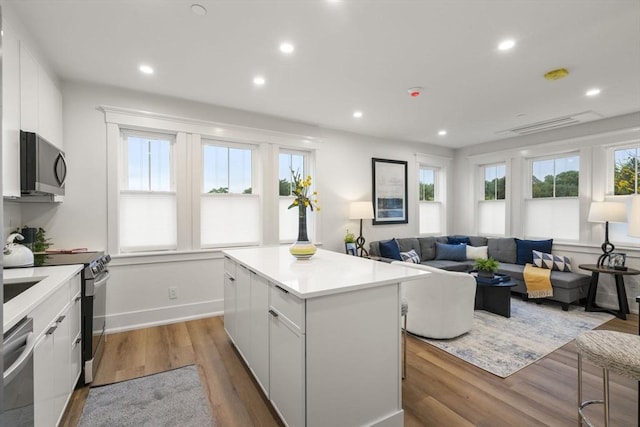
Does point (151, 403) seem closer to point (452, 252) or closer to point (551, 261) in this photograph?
point (452, 252)

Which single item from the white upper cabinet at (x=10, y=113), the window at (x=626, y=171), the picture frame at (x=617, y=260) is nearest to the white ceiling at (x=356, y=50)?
the white upper cabinet at (x=10, y=113)

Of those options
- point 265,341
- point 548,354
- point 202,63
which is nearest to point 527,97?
point 548,354

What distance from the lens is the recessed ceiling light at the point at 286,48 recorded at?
252cm

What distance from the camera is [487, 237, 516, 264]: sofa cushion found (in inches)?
Result: 202

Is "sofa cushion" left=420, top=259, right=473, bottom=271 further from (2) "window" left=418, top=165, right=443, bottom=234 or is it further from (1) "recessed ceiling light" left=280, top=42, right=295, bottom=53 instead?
(1) "recessed ceiling light" left=280, top=42, right=295, bottom=53

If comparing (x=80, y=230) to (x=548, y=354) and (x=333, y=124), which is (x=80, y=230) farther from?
(x=548, y=354)

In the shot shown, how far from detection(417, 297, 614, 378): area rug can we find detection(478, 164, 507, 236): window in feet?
6.43

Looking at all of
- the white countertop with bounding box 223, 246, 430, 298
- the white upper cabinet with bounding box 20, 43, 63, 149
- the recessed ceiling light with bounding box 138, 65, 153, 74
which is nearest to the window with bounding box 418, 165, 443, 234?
the white countertop with bounding box 223, 246, 430, 298

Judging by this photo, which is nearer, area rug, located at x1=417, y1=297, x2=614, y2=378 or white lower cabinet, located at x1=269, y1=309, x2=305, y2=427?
white lower cabinet, located at x1=269, y1=309, x2=305, y2=427

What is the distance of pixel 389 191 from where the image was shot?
5.62 metres

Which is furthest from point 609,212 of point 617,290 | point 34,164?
point 34,164

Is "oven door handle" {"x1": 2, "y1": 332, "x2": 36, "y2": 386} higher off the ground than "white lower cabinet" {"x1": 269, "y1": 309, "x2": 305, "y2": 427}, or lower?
higher

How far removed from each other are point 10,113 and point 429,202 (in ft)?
19.9

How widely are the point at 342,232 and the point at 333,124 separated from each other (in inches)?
67.7
